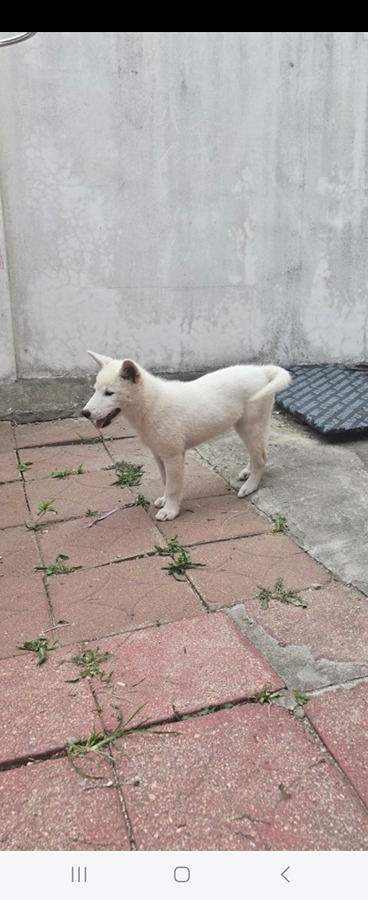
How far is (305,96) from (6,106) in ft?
8.27

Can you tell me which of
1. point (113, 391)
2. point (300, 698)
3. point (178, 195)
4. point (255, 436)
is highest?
point (178, 195)

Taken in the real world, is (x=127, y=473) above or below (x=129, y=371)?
below

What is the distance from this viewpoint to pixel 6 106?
4.29m

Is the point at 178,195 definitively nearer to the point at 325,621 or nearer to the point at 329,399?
the point at 329,399

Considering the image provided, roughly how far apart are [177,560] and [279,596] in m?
0.52

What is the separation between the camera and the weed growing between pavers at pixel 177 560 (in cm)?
259

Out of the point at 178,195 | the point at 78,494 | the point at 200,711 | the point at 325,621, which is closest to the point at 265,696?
the point at 200,711

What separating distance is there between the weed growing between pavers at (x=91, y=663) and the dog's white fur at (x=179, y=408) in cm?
117

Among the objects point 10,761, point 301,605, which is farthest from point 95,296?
point 10,761

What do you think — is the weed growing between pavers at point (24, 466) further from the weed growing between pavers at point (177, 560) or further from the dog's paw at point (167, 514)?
the weed growing between pavers at point (177, 560)

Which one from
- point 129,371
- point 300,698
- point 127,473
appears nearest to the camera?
point 300,698

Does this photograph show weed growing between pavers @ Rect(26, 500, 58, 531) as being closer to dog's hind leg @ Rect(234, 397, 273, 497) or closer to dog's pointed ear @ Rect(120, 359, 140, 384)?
dog's pointed ear @ Rect(120, 359, 140, 384)

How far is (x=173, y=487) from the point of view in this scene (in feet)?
10.4

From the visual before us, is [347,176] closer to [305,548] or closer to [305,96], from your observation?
[305,96]
